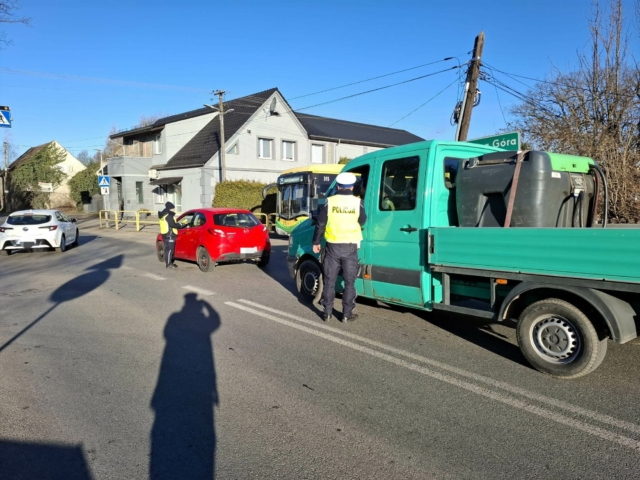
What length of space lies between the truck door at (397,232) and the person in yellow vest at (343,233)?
21 cm

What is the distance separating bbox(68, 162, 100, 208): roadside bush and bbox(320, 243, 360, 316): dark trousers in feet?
159

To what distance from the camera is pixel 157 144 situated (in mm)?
34938

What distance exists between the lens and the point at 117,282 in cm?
983

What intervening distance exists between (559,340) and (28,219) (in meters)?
16.2

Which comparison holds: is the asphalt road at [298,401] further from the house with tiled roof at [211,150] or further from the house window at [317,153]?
the house window at [317,153]

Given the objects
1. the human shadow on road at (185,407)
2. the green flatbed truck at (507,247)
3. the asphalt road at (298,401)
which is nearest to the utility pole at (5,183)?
the asphalt road at (298,401)

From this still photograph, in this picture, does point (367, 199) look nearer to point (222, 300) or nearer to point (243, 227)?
point (222, 300)

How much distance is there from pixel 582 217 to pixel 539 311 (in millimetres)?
1528

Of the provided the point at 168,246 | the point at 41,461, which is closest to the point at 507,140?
the point at 168,246

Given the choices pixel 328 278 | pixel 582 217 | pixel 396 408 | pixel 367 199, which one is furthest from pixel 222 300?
pixel 582 217

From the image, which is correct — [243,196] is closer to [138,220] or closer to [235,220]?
[138,220]

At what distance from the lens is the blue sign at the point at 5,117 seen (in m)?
14.2

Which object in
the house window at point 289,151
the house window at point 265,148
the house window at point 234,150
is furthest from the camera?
the house window at point 289,151

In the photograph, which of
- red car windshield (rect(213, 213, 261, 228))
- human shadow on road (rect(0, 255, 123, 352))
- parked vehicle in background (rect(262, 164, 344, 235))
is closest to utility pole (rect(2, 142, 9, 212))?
parked vehicle in background (rect(262, 164, 344, 235))
